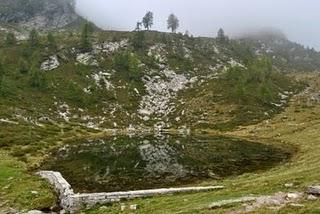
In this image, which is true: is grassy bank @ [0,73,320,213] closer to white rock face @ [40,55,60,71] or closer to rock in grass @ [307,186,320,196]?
rock in grass @ [307,186,320,196]

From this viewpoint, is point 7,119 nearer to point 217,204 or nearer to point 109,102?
point 109,102

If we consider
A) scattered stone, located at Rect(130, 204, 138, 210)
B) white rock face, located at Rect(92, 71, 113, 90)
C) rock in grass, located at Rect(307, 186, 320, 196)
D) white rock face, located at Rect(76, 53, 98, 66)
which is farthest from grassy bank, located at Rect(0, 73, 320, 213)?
white rock face, located at Rect(76, 53, 98, 66)

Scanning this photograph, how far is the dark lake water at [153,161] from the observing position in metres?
49.1

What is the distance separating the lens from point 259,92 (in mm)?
154500

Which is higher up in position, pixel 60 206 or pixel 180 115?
pixel 60 206

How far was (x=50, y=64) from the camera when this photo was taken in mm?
171000

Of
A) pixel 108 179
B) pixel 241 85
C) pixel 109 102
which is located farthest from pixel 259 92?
pixel 108 179

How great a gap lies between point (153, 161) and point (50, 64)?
116m

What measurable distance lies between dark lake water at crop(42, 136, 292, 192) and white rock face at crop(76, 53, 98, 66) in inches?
3463

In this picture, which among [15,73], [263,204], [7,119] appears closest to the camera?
[263,204]

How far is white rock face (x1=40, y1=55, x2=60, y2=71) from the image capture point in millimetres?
167650

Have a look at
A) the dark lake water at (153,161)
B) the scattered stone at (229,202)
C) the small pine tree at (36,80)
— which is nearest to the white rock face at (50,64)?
the small pine tree at (36,80)

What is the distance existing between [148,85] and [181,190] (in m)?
129

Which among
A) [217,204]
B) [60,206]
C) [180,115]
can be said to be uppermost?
[217,204]
